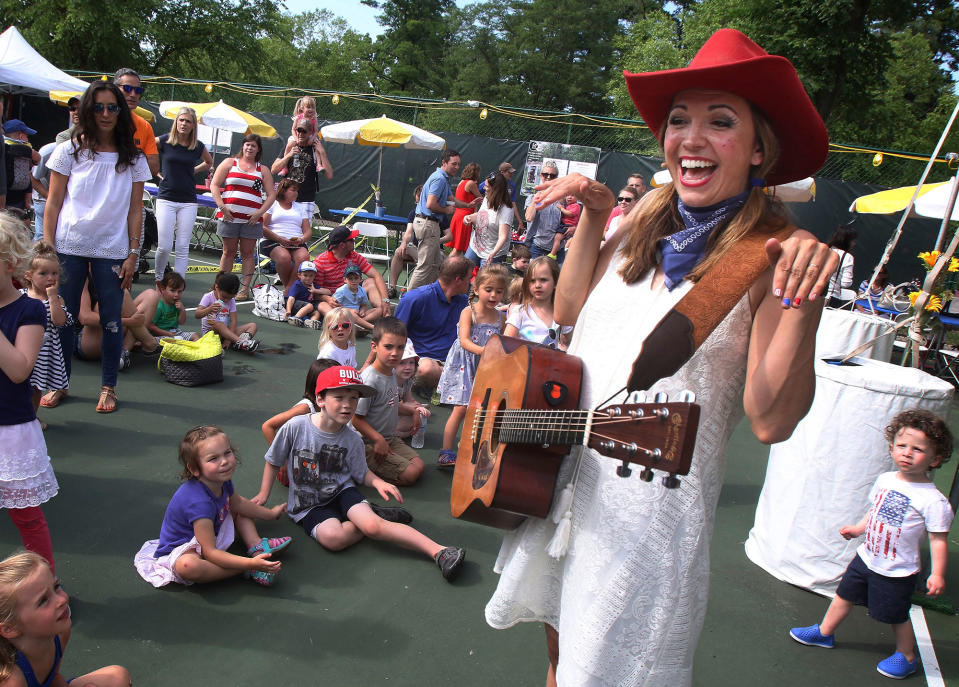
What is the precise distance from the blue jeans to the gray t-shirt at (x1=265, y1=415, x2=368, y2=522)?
1.75m

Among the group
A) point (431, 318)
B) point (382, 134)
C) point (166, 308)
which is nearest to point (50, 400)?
point (166, 308)

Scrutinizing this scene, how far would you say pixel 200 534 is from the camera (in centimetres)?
320

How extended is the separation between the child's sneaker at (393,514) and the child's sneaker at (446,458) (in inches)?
33.8

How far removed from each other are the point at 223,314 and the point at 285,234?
2.53m

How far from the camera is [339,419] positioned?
12.8 feet

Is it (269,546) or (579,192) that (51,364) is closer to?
(269,546)

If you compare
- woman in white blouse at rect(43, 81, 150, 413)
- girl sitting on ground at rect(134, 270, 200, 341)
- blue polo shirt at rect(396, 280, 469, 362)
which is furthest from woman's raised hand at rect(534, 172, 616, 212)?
girl sitting on ground at rect(134, 270, 200, 341)

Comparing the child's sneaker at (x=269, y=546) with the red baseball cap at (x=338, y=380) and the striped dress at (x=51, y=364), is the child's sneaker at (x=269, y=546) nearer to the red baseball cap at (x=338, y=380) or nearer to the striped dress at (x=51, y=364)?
the red baseball cap at (x=338, y=380)

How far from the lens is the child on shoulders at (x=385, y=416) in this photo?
4531 millimetres

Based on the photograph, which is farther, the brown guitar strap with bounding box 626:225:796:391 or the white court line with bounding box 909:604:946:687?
the white court line with bounding box 909:604:946:687

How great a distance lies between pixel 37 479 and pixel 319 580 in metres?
1.29

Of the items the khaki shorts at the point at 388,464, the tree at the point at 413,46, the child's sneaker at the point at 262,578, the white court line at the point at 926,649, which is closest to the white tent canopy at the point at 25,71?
the khaki shorts at the point at 388,464

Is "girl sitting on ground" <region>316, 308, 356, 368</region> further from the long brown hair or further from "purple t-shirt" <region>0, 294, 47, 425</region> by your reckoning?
the long brown hair

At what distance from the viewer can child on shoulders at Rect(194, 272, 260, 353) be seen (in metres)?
6.97
